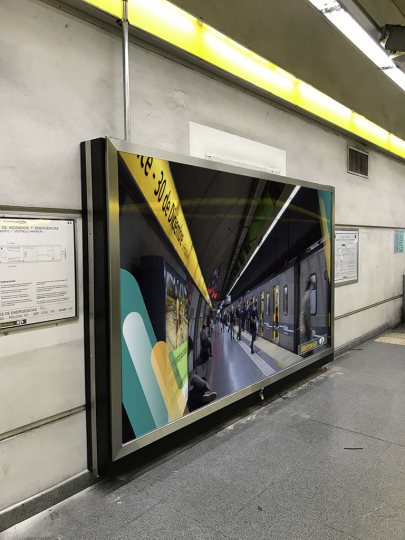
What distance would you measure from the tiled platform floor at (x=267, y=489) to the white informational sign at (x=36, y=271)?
0.97 metres

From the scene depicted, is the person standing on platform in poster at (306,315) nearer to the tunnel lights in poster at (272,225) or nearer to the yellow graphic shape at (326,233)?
the yellow graphic shape at (326,233)

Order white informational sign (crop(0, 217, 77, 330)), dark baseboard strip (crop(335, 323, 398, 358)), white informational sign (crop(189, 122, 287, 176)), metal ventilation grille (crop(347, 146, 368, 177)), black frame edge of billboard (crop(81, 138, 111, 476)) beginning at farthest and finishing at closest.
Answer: dark baseboard strip (crop(335, 323, 398, 358)) → metal ventilation grille (crop(347, 146, 368, 177)) → white informational sign (crop(189, 122, 287, 176)) → black frame edge of billboard (crop(81, 138, 111, 476)) → white informational sign (crop(0, 217, 77, 330))

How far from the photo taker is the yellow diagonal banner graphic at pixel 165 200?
215 cm

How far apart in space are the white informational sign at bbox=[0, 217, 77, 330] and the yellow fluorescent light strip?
1158mm

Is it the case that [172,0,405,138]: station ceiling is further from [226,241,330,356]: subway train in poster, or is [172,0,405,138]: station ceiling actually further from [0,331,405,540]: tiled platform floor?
[0,331,405,540]: tiled platform floor

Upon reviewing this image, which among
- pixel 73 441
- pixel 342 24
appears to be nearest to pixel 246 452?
pixel 73 441

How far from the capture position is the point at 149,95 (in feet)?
7.95

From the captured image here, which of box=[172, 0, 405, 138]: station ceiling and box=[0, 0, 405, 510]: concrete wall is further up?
box=[172, 0, 405, 138]: station ceiling

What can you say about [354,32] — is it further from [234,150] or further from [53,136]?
[53,136]

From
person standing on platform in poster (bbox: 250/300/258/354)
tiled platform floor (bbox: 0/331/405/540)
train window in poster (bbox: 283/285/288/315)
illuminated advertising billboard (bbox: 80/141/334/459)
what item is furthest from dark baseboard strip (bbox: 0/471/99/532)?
train window in poster (bbox: 283/285/288/315)

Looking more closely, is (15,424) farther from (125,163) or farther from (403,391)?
(403,391)

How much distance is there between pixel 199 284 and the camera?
2.64m

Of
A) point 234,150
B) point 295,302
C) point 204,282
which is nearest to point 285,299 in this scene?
point 295,302

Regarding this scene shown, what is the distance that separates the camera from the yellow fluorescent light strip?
225cm
